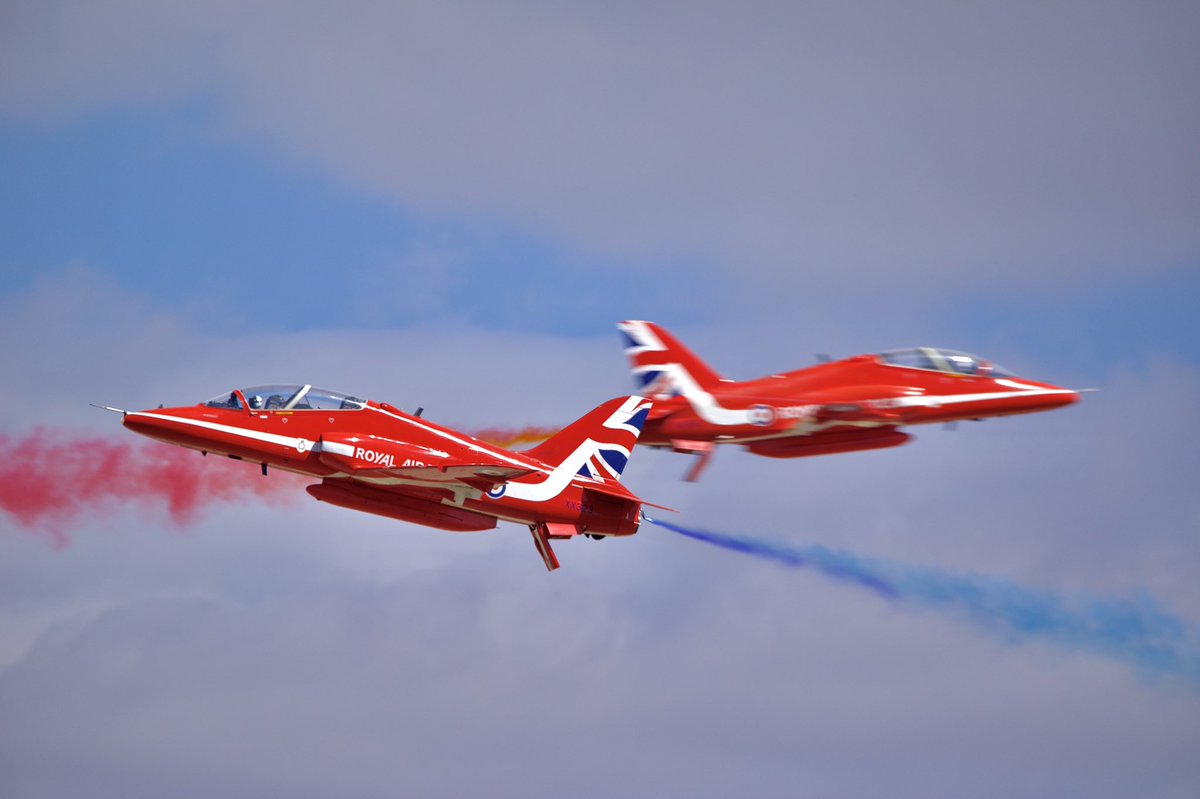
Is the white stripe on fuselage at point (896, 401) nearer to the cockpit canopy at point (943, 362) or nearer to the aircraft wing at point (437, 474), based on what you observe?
the cockpit canopy at point (943, 362)

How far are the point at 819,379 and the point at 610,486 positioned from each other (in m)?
7.04

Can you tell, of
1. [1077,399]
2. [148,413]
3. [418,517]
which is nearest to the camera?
[148,413]

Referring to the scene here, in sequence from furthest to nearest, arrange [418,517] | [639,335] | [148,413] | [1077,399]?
1. [639,335]
2. [1077,399]
3. [418,517]
4. [148,413]

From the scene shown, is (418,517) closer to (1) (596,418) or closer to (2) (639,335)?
(1) (596,418)

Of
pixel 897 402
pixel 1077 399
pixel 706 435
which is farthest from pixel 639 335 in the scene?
pixel 1077 399

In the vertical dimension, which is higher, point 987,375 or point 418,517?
point 987,375

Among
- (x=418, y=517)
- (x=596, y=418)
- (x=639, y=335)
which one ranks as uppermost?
(x=639, y=335)

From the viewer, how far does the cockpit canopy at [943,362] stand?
192 ft

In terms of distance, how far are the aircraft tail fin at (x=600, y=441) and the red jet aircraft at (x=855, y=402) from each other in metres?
1.78

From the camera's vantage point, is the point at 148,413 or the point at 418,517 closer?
the point at 148,413

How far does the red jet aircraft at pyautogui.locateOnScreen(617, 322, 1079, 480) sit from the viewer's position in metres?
58.0

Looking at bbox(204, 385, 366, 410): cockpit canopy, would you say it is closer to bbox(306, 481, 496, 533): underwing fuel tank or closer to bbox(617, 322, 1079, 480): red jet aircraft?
bbox(306, 481, 496, 533): underwing fuel tank

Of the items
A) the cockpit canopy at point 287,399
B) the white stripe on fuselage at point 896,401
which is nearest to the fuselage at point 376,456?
the cockpit canopy at point 287,399

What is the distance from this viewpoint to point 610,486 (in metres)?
56.3
